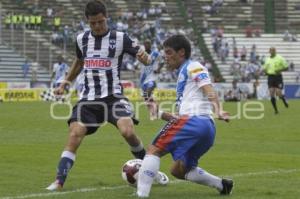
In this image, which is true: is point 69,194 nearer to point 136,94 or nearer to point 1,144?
point 1,144

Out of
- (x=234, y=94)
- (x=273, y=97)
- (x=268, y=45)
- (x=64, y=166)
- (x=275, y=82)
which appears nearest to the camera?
(x=64, y=166)

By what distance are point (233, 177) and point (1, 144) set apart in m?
6.60

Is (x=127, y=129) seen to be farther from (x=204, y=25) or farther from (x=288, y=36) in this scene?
(x=288, y=36)

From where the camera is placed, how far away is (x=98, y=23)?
32.9 feet

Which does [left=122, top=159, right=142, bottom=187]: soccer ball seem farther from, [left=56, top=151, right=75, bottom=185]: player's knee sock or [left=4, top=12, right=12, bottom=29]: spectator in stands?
[left=4, top=12, right=12, bottom=29]: spectator in stands

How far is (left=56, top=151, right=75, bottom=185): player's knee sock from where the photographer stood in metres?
9.63

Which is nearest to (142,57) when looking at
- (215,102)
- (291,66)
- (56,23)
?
(215,102)

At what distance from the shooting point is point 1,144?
53.3 feet

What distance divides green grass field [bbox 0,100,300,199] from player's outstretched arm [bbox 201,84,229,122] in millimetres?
1114

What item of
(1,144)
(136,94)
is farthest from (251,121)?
(136,94)

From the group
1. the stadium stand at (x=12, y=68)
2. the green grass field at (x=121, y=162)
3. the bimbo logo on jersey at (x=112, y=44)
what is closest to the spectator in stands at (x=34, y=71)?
the stadium stand at (x=12, y=68)

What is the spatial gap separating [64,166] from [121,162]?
3.31m

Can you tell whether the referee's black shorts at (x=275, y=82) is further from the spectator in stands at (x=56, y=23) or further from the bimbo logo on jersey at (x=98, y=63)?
the spectator in stands at (x=56, y=23)

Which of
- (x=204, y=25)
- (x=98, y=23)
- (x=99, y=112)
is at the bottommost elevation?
(x=99, y=112)
